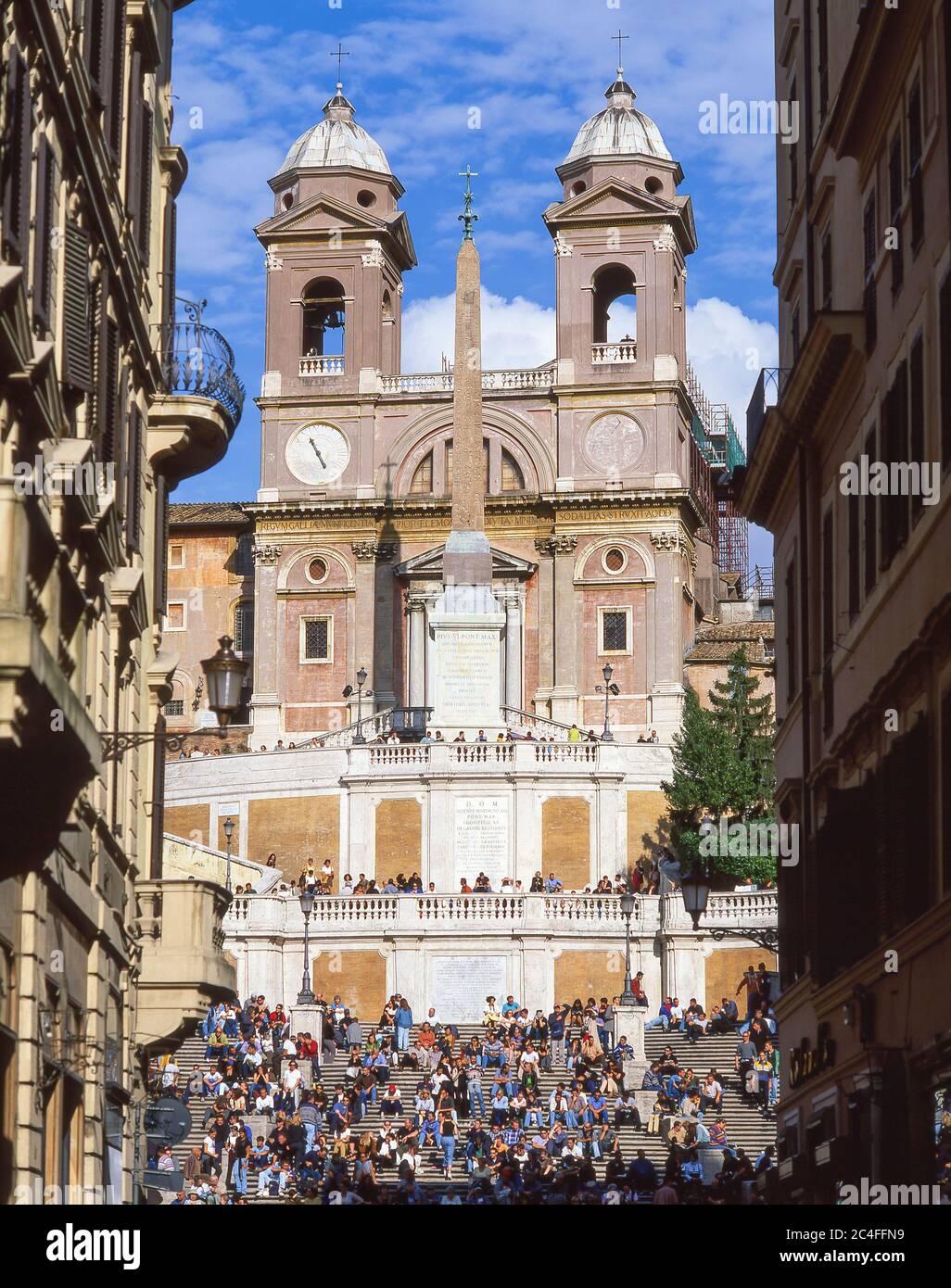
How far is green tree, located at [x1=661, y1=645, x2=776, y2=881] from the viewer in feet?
230

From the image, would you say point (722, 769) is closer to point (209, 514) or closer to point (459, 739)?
point (459, 739)

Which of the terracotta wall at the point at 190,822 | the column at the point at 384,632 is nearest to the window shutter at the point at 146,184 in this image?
the terracotta wall at the point at 190,822

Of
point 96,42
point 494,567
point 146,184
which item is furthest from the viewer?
point 494,567

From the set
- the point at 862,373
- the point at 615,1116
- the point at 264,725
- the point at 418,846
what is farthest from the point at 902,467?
the point at 264,725

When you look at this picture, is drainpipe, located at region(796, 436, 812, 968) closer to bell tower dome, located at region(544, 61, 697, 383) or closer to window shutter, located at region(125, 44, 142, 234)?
window shutter, located at region(125, 44, 142, 234)

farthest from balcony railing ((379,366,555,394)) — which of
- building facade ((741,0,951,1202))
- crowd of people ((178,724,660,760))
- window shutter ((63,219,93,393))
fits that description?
window shutter ((63,219,93,393))

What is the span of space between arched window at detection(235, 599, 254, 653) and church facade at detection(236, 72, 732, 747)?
181 inches

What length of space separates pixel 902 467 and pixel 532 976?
1479 inches

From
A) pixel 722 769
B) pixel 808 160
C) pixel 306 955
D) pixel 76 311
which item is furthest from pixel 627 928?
pixel 76 311

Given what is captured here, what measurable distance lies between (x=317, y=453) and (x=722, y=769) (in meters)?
26.3

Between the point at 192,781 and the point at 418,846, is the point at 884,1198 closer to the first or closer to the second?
the point at 418,846

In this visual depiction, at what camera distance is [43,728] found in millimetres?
13602

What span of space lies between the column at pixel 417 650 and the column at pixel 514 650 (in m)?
2.83

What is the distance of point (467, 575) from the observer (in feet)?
283
